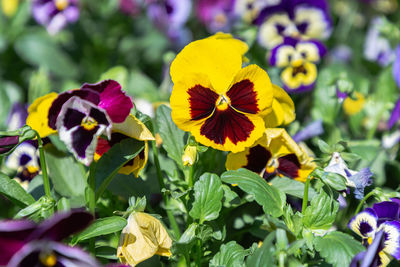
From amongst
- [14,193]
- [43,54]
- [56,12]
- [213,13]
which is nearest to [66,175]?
[14,193]

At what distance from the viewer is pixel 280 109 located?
994 mm

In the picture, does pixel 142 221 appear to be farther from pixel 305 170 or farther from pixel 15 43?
pixel 15 43

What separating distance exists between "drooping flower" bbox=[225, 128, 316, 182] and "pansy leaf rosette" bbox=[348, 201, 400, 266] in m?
0.15

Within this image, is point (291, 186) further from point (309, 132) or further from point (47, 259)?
point (47, 259)

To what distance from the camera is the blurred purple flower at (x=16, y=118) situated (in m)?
1.34

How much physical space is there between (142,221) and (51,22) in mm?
1251

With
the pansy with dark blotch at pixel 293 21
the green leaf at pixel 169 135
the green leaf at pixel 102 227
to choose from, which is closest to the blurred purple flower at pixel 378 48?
the pansy with dark blotch at pixel 293 21

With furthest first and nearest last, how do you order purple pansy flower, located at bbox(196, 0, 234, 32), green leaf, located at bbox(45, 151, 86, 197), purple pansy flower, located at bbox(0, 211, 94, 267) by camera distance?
purple pansy flower, located at bbox(196, 0, 234, 32) → green leaf, located at bbox(45, 151, 86, 197) → purple pansy flower, located at bbox(0, 211, 94, 267)

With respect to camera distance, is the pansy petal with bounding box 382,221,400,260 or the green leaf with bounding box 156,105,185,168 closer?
the pansy petal with bounding box 382,221,400,260

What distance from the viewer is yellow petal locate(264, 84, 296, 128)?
0.99m

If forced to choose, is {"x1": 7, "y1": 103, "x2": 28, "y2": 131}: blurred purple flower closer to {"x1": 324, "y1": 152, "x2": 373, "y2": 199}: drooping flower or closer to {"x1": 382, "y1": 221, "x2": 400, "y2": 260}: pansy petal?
{"x1": 324, "y1": 152, "x2": 373, "y2": 199}: drooping flower

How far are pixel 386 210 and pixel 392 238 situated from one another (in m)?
0.06

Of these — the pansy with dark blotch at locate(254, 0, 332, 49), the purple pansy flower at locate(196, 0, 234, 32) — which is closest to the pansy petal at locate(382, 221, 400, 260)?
the pansy with dark blotch at locate(254, 0, 332, 49)

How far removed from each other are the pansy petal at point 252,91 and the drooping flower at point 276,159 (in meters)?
0.07
